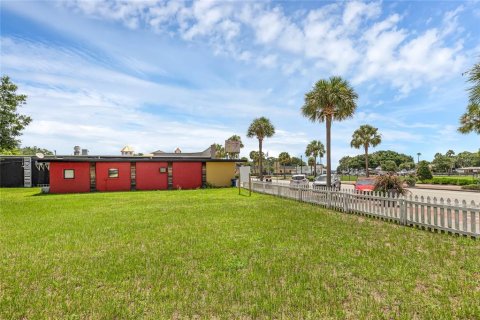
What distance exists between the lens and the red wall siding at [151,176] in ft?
90.1

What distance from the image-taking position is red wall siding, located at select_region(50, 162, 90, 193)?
25.3m

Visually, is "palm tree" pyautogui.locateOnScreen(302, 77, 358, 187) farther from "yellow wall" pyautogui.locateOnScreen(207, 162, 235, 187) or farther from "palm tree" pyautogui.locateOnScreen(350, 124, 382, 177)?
"palm tree" pyautogui.locateOnScreen(350, 124, 382, 177)

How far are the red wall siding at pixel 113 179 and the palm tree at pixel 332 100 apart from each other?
18.1 metres

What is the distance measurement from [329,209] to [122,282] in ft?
33.2

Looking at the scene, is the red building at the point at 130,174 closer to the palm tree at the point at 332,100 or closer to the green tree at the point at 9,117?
the green tree at the point at 9,117

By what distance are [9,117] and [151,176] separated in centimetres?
1188

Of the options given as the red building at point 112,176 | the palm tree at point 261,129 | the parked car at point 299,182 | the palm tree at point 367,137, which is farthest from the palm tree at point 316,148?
the red building at point 112,176

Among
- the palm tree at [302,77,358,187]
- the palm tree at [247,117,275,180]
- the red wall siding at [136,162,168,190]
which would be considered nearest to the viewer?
the palm tree at [302,77,358,187]

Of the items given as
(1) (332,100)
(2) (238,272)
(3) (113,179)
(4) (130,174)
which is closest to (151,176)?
(4) (130,174)

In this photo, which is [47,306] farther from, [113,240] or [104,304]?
[113,240]

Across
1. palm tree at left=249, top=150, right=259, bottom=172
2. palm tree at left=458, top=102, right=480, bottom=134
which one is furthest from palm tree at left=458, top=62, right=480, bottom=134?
palm tree at left=249, top=150, right=259, bottom=172

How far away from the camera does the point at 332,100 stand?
71.0 ft

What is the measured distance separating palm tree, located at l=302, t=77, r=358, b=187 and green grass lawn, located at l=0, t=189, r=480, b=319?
14.8 metres

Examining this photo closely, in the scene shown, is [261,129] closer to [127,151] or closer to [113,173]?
[113,173]
